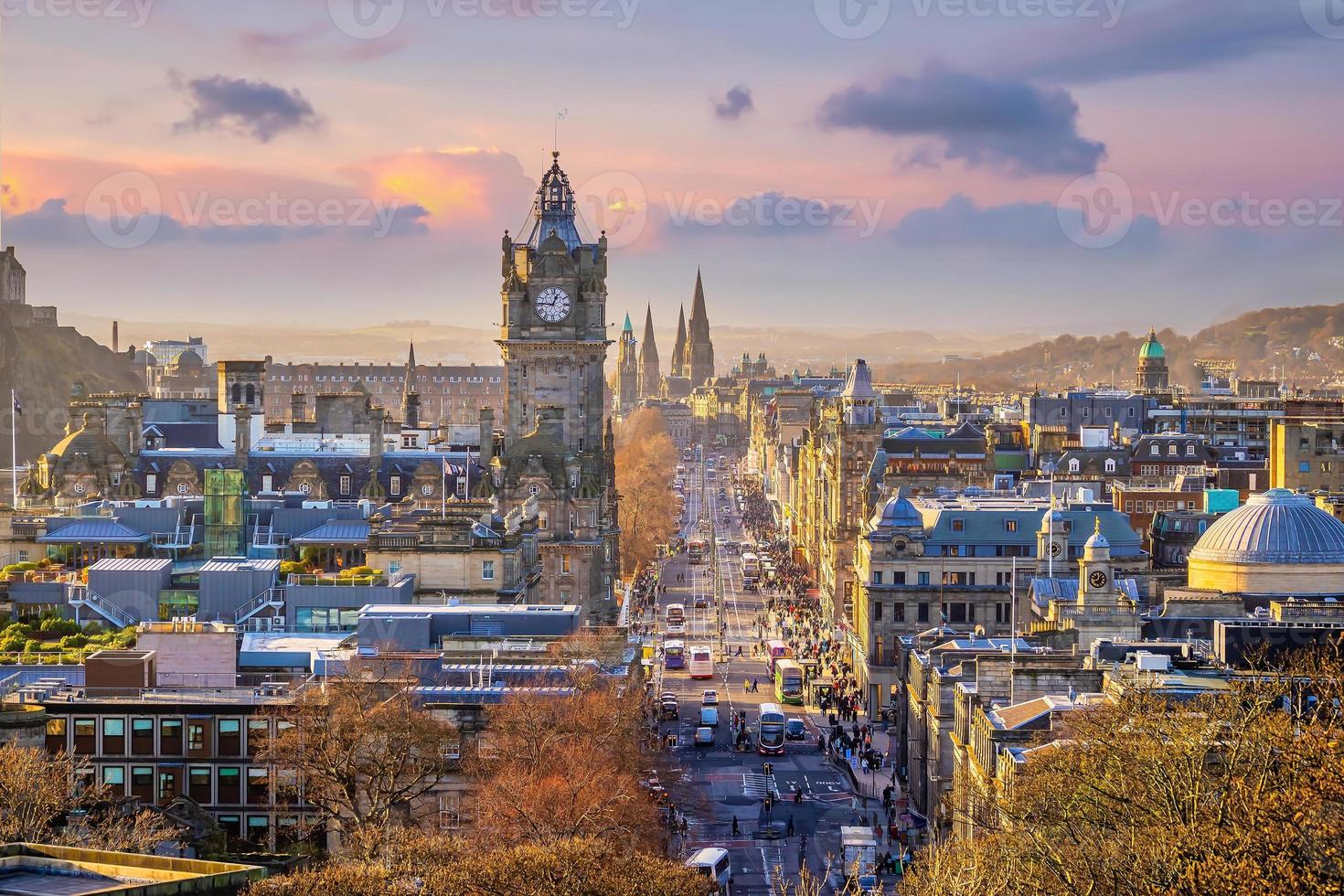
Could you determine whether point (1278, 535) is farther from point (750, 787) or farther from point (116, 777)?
point (116, 777)

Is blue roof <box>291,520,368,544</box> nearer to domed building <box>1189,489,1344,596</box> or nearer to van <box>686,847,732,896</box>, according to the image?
van <box>686,847,732,896</box>

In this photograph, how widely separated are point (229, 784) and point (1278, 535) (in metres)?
49.5

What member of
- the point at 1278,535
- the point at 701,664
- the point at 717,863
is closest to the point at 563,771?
the point at 717,863

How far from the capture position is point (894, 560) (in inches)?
4717

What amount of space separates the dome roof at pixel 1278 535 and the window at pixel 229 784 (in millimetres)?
48064

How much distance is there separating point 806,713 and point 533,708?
4649cm

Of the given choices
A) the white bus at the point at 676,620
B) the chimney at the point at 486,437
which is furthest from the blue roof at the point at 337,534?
the white bus at the point at 676,620

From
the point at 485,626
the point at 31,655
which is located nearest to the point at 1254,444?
the point at 485,626

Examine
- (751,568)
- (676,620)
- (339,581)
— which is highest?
(339,581)

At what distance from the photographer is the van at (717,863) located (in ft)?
222

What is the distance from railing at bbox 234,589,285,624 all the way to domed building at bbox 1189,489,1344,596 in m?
40.6

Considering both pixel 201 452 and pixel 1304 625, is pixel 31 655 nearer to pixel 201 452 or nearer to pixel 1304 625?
pixel 1304 625

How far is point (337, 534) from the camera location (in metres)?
106

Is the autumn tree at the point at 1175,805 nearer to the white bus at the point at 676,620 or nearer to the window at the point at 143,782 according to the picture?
the window at the point at 143,782
